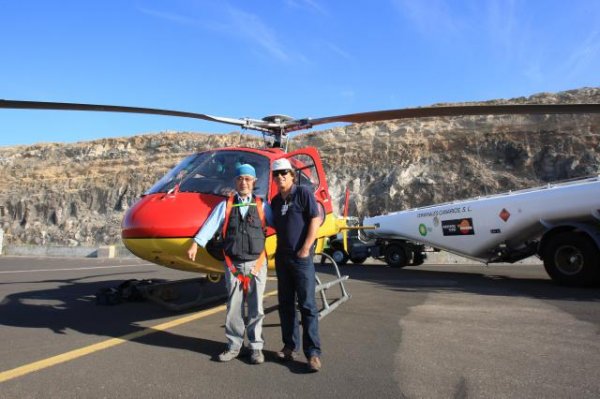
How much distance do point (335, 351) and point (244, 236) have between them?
1.43m

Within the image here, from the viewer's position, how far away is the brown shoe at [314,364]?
11.8 ft

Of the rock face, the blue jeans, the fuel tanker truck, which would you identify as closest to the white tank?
the fuel tanker truck

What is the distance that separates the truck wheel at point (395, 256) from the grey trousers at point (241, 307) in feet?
38.8

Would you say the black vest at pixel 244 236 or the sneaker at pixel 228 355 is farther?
the black vest at pixel 244 236

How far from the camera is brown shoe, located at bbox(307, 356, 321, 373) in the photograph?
11.8 feet

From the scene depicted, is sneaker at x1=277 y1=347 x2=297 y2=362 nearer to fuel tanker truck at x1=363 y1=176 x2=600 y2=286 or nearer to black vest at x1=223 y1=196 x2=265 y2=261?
black vest at x1=223 y1=196 x2=265 y2=261

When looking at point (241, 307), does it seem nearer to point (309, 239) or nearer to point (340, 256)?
point (309, 239)

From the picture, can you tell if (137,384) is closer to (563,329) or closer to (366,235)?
(563,329)

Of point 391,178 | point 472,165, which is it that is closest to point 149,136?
point 391,178

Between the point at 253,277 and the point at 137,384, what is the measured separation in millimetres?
1342

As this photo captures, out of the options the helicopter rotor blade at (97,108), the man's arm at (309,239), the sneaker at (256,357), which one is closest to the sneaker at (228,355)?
the sneaker at (256,357)

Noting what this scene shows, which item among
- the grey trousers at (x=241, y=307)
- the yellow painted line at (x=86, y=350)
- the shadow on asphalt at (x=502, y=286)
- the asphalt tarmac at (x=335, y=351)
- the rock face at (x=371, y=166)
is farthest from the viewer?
the rock face at (x=371, y=166)

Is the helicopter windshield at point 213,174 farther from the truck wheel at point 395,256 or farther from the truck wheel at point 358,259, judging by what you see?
the truck wheel at point 358,259

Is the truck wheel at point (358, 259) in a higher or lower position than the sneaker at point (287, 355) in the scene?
lower
